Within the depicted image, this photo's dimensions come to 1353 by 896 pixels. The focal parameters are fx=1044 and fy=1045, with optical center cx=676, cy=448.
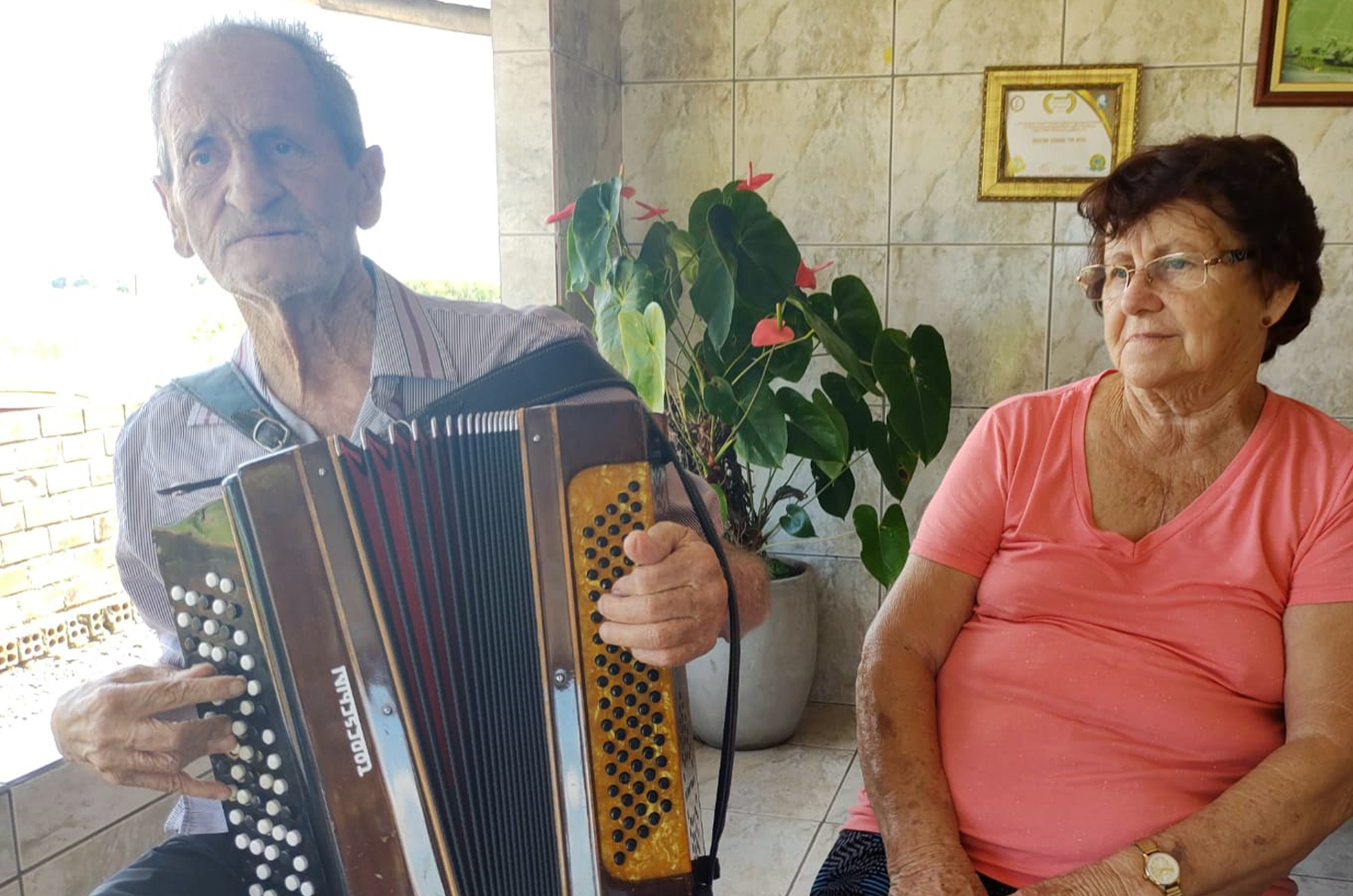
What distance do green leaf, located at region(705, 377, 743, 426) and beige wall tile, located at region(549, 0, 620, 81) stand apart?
89cm

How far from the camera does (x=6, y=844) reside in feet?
4.64

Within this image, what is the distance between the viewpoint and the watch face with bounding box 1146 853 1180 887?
3.61 feet

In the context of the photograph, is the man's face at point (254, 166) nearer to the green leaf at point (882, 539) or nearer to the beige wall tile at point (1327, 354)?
the green leaf at point (882, 539)

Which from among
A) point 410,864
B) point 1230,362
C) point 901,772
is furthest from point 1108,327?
point 410,864

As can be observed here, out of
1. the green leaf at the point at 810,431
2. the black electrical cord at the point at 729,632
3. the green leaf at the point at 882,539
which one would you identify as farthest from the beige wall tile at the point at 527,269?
the black electrical cord at the point at 729,632

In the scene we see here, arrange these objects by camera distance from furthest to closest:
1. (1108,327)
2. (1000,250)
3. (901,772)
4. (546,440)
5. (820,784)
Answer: (1000,250) < (820,784) < (1108,327) < (901,772) < (546,440)

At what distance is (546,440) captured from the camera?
911 mm

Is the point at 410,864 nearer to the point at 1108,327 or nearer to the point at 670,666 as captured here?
the point at 670,666

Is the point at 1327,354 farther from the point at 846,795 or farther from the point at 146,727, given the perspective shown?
the point at 146,727

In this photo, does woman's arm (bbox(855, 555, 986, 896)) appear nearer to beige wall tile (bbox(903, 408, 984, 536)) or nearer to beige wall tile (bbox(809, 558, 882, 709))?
beige wall tile (bbox(903, 408, 984, 536))

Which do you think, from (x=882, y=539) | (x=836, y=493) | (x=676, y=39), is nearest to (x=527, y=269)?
(x=676, y=39)

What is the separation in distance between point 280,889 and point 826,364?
2.11m

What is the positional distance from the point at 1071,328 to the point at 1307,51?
81 cm

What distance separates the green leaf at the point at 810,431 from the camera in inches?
90.0
